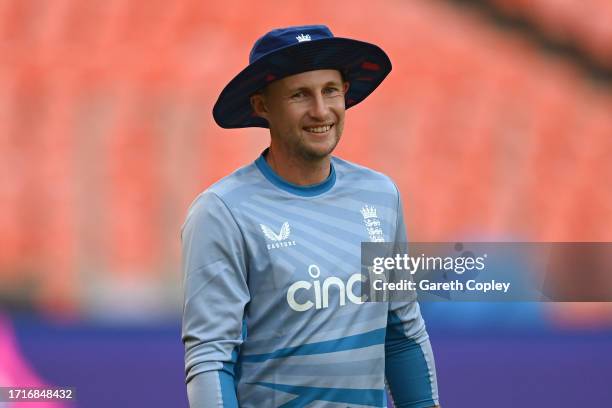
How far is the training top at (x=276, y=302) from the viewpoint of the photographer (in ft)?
6.48

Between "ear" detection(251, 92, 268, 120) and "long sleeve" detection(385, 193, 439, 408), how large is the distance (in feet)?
1.11

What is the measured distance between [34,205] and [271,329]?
2.56m

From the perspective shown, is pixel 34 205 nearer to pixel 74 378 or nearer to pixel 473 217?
pixel 74 378

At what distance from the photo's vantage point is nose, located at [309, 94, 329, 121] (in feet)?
6.77

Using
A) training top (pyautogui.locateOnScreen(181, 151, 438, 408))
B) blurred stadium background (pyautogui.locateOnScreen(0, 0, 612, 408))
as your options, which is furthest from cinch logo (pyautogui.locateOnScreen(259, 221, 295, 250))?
blurred stadium background (pyautogui.locateOnScreen(0, 0, 612, 408))

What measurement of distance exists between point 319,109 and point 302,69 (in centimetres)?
8

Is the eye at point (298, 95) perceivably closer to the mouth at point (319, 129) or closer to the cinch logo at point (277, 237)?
the mouth at point (319, 129)

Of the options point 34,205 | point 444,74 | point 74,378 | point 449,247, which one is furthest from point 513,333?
point 34,205

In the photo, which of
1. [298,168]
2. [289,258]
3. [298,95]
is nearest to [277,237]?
[289,258]

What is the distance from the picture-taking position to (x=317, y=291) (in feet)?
6.66

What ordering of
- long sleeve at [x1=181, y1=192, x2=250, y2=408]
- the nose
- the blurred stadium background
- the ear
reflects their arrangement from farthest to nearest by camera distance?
the blurred stadium background, the ear, the nose, long sleeve at [x1=181, y1=192, x2=250, y2=408]

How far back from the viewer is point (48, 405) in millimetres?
3883

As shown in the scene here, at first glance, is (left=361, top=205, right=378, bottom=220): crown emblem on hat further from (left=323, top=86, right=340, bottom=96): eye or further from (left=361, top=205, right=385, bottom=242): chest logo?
(left=323, top=86, right=340, bottom=96): eye

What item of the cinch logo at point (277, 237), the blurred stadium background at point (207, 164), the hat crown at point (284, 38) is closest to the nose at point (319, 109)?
the hat crown at point (284, 38)
